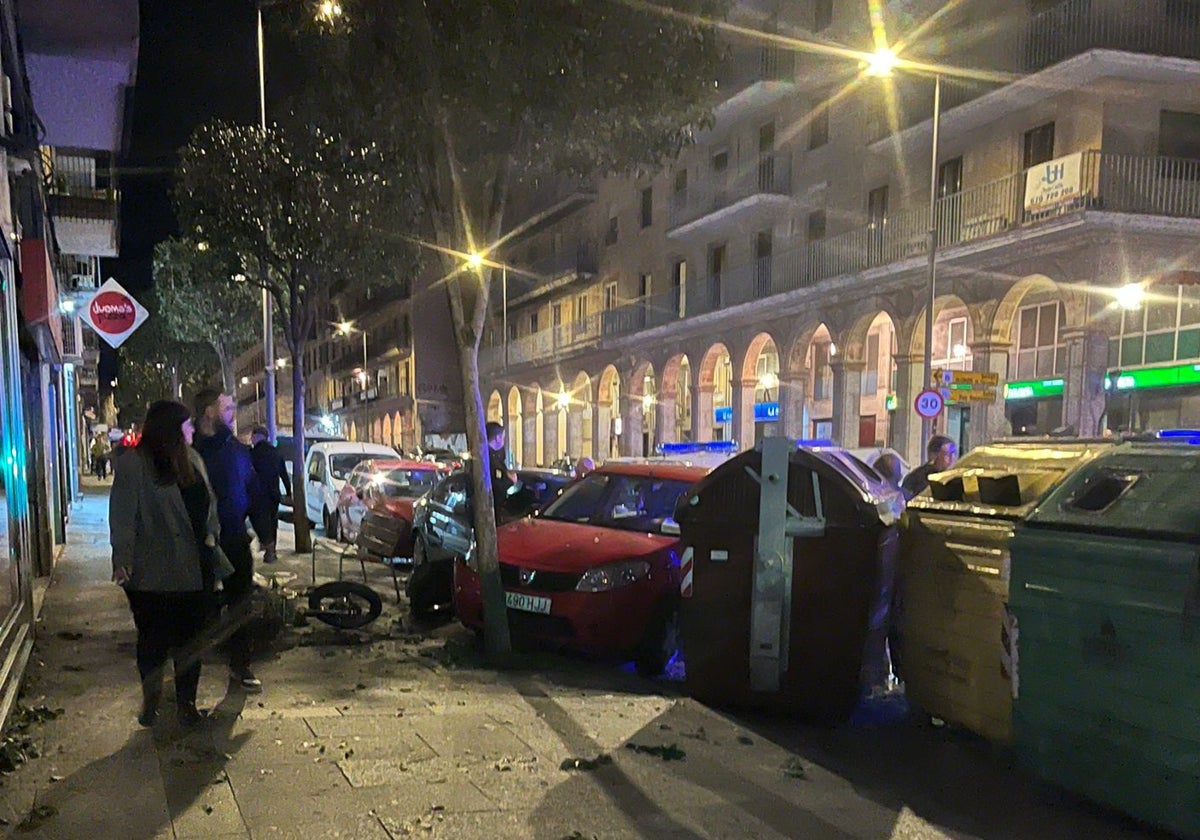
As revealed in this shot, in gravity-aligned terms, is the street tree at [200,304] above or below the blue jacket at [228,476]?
above

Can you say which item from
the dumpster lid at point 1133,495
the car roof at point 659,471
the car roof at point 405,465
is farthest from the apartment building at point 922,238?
the dumpster lid at point 1133,495

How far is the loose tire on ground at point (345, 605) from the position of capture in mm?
7223

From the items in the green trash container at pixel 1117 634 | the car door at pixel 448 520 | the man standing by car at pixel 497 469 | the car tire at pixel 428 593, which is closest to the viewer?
the green trash container at pixel 1117 634

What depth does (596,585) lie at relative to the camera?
6270 mm

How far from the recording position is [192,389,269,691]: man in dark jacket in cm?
547

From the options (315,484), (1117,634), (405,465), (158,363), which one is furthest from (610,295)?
(1117,634)

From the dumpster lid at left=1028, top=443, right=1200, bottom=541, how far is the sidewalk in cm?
137

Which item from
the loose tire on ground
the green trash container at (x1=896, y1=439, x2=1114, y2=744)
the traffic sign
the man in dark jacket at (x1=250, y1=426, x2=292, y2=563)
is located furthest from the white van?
the green trash container at (x1=896, y1=439, x2=1114, y2=744)

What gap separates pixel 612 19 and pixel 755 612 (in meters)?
4.63

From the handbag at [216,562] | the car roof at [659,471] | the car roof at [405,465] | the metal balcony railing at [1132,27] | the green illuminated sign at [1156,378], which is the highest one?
the metal balcony railing at [1132,27]

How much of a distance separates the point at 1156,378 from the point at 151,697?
Result: 62.5 ft

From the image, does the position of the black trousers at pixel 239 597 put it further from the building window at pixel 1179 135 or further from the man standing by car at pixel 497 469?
the building window at pixel 1179 135

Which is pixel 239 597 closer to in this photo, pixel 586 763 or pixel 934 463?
pixel 586 763

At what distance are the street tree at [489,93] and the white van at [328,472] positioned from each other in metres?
9.01
